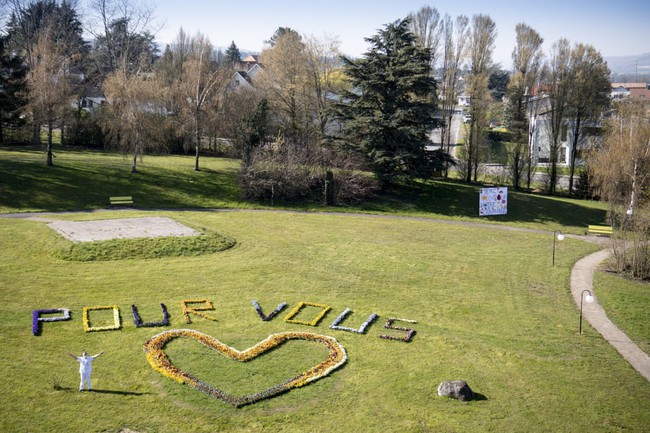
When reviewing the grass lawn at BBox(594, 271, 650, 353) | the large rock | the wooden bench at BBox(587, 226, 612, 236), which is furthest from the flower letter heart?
the wooden bench at BBox(587, 226, 612, 236)

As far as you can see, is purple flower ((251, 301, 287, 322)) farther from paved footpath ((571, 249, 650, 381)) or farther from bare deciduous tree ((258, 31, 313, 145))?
bare deciduous tree ((258, 31, 313, 145))

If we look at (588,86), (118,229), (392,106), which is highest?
(588,86)

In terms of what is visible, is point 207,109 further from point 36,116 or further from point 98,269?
point 98,269

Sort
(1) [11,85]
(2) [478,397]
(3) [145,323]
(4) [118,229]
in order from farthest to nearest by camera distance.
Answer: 1. (1) [11,85]
2. (4) [118,229]
3. (3) [145,323]
4. (2) [478,397]

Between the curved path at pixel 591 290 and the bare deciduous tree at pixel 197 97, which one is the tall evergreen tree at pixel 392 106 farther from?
the bare deciduous tree at pixel 197 97

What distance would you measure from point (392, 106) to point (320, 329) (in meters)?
29.9

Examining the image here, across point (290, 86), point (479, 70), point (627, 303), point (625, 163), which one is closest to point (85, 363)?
point (627, 303)

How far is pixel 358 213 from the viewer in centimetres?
4284

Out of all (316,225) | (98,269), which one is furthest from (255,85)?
(98,269)

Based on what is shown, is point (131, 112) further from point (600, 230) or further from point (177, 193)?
point (600, 230)

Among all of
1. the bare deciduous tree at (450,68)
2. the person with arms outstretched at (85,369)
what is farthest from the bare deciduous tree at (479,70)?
the person with arms outstretched at (85,369)

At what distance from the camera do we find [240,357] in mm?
16641

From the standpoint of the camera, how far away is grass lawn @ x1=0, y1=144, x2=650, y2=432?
45.3 ft

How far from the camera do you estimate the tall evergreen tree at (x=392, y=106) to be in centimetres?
4450
